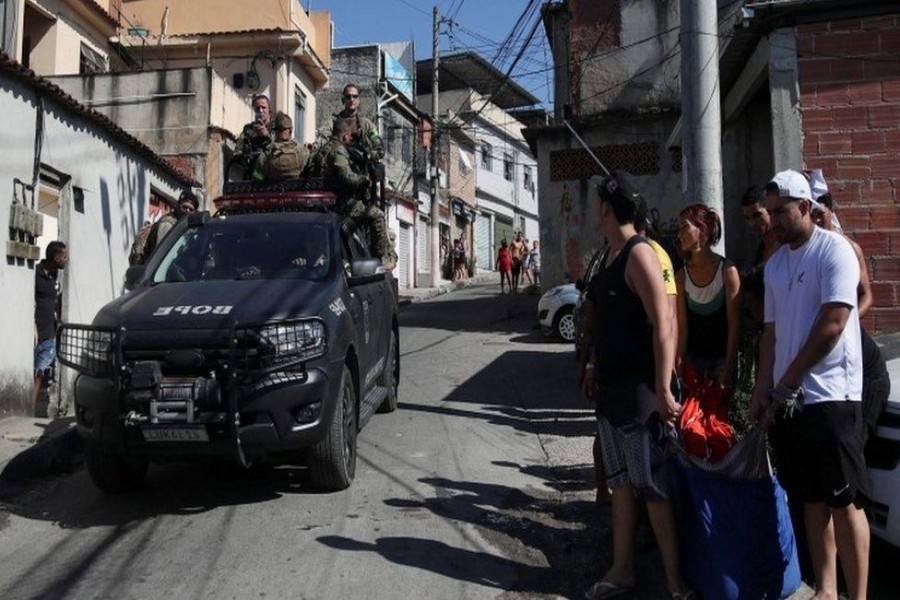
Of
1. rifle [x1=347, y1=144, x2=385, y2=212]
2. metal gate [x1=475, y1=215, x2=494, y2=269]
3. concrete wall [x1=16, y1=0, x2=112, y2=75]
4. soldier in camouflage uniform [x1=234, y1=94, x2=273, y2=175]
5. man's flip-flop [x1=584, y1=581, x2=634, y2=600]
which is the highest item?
concrete wall [x1=16, y1=0, x2=112, y2=75]

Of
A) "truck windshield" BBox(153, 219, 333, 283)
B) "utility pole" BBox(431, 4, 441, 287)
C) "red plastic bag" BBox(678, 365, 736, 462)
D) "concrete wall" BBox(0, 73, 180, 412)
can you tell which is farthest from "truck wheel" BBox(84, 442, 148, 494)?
"utility pole" BBox(431, 4, 441, 287)

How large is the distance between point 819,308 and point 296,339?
294 centimetres

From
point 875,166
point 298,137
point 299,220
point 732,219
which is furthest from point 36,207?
point 298,137

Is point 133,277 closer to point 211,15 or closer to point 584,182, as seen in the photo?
point 584,182

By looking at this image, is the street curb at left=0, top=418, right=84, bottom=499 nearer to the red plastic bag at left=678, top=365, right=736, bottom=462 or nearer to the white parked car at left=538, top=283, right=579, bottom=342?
the red plastic bag at left=678, top=365, right=736, bottom=462

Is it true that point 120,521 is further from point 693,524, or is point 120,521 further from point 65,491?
point 693,524

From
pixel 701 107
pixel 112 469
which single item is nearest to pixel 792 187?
pixel 701 107

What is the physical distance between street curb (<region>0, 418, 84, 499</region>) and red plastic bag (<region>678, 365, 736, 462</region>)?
4708 mm

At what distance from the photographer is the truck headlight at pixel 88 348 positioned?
489 centimetres

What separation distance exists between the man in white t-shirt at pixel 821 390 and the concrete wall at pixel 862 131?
4579 millimetres

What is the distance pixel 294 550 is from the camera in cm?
444

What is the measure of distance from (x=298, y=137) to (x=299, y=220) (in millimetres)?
17248

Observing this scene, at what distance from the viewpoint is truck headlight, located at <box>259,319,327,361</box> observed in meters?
4.84

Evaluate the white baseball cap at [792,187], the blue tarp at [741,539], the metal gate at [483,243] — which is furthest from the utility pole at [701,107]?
the metal gate at [483,243]
